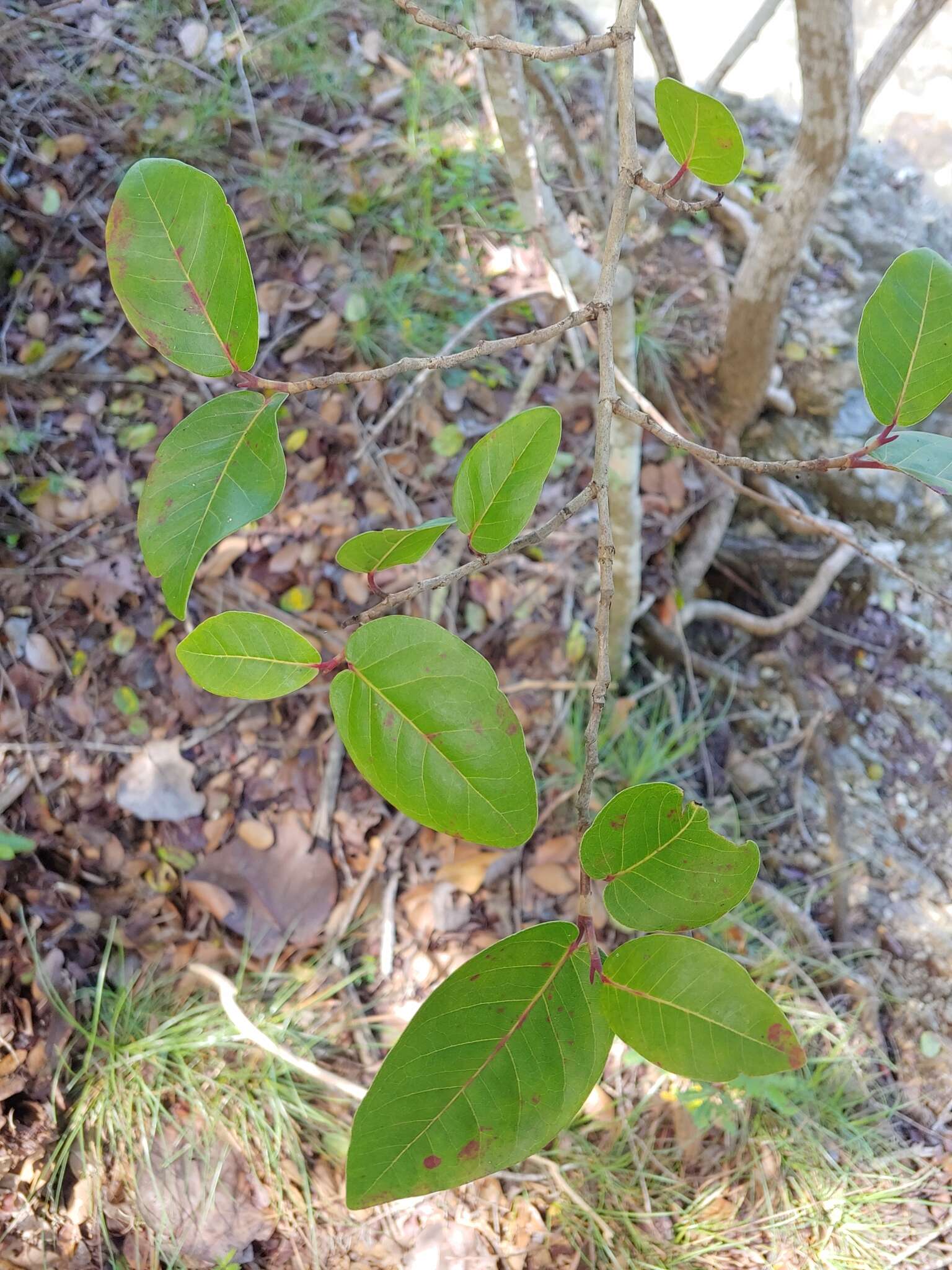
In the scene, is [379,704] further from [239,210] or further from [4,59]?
[4,59]

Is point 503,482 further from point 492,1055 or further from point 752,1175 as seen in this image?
point 752,1175

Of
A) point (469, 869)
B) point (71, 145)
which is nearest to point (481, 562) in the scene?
point (469, 869)

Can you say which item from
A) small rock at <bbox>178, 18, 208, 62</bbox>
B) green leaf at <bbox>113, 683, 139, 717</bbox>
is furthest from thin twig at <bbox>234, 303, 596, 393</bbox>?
small rock at <bbox>178, 18, 208, 62</bbox>

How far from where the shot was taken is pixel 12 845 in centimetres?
142

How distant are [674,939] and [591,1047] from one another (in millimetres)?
91

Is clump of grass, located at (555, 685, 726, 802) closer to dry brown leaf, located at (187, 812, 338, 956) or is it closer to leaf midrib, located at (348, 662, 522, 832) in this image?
dry brown leaf, located at (187, 812, 338, 956)

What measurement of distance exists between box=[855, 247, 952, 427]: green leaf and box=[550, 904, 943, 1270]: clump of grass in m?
1.18

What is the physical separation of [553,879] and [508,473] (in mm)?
1146

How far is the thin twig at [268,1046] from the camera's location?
1400 millimetres

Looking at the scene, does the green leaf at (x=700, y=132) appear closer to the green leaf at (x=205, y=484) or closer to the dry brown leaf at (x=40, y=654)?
the green leaf at (x=205, y=484)

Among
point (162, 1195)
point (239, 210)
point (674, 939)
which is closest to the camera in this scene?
point (674, 939)

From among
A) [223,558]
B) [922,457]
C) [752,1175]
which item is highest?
[922,457]

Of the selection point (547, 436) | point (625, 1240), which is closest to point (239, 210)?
point (547, 436)

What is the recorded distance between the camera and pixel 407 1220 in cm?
134
